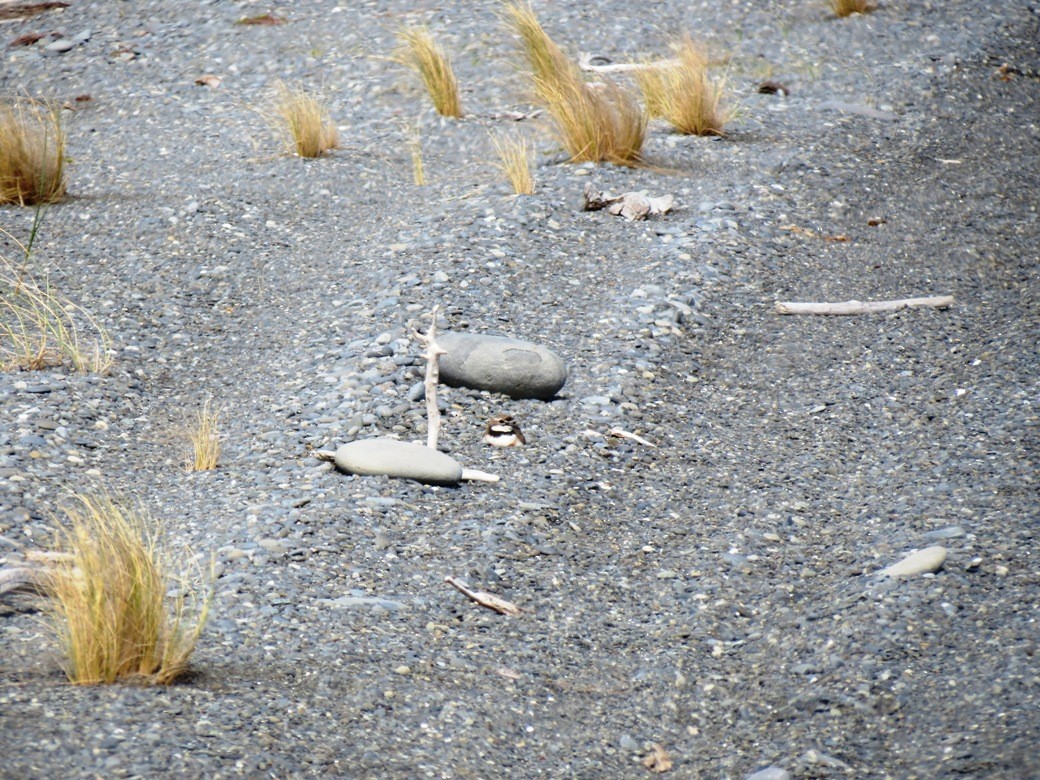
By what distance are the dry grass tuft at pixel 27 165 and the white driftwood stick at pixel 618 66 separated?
3.48 m

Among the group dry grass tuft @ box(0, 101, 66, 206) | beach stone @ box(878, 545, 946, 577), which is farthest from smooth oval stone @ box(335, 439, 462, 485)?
dry grass tuft @ box(0, 101, 66, 206)

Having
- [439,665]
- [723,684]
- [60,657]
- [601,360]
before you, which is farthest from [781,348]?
[60,657]

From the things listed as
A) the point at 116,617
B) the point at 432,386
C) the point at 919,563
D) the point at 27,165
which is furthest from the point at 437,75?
the point at 116,617

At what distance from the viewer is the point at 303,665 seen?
278 centimetres

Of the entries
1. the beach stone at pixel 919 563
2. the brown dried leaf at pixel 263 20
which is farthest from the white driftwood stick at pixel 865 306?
the brown dried leaf at pixel 263 20

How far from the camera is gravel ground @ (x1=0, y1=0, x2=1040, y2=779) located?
104 inches

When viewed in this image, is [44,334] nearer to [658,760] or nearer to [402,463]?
[402,463]

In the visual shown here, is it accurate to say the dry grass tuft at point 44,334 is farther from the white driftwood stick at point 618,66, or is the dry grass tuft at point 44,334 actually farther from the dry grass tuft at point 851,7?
the dry grass tuft at point 851,7

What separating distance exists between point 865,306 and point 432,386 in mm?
2280

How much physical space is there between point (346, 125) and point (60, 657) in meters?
4.95

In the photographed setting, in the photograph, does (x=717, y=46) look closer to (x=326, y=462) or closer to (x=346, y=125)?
(x=346, y=125)

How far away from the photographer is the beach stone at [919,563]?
3105mm

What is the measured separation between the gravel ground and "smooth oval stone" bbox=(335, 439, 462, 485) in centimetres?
10

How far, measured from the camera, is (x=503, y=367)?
13.7 feet
